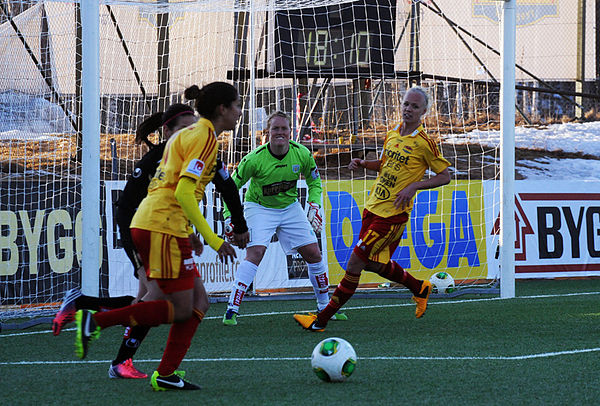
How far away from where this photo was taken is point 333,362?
4629 mm

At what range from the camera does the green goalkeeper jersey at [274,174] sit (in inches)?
306

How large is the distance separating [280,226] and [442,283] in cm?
294

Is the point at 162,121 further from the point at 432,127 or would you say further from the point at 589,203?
the point at 432,127

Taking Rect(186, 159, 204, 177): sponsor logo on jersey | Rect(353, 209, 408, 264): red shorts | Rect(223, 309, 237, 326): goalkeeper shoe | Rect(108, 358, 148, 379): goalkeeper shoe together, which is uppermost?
Rect(186, 159, 204, 177): sponsor logo on jersey

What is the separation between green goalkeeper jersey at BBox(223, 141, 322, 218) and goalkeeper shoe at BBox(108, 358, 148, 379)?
115 inches

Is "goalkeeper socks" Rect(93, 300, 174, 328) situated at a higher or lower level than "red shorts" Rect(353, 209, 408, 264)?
lower

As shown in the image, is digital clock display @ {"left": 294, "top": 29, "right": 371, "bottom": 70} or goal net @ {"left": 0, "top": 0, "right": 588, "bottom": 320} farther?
digital clock display @ {"left": 294, "top": 29, "right": 371, "bottom": 70}

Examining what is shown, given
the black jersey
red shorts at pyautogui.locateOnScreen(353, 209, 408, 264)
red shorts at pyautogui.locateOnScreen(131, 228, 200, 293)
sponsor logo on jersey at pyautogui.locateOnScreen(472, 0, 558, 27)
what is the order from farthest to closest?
sponsor logo on jersey at pyautogui.locateOnScreen(472, 0, 558, 27) < red shorts at pyautogui.locateOnScreen(353, 209, 408, 264) < the black jersey < red shorts at pyautogui.locateOnScreen(131, 228, 200, 293)

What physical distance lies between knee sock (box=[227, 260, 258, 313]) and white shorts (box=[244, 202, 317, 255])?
0.70 feet

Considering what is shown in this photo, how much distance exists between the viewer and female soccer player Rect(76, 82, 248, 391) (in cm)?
424

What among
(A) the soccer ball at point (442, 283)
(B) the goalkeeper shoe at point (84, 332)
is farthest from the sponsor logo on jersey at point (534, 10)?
(B) the goalkeeper shoe at point (84, 332)

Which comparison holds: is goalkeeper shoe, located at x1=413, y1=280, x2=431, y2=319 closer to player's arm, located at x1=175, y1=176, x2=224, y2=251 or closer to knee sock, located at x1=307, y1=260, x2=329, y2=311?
knee sock, located at x1=307, y1=260, x2=329, y2=311

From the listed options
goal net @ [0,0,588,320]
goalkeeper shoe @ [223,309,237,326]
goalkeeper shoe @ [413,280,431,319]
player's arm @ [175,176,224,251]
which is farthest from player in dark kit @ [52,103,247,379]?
goal net @ [0,0,588,320]

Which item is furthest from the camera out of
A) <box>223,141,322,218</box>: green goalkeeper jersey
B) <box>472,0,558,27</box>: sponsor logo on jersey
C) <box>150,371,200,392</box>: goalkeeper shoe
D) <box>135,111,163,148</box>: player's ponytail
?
<box>472,0,558,27</box>: sponsor logo on jersey
